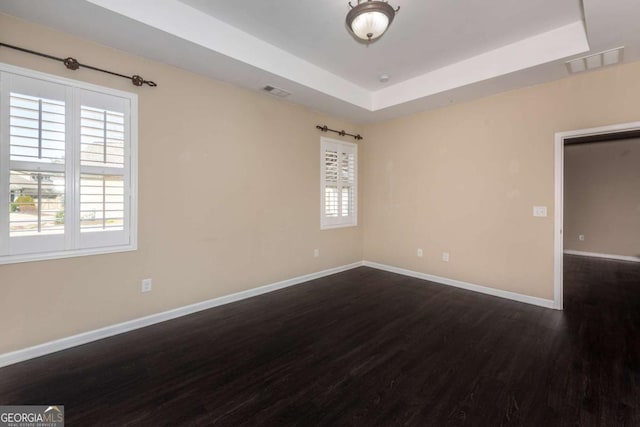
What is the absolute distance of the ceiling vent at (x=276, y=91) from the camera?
356cm

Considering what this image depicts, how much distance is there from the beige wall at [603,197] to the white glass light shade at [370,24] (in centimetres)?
656

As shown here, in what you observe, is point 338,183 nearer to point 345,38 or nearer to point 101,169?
point 345,38

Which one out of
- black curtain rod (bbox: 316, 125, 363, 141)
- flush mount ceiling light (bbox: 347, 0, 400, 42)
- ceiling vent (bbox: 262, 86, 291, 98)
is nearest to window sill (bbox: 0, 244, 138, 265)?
ceiling vent (bbox: 262, 86, 291, 98)

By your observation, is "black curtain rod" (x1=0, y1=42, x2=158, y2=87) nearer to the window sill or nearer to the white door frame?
the window sill

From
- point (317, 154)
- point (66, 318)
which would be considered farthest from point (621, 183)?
point (66, 318)

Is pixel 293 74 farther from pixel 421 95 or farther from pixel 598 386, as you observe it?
pixel 598 386

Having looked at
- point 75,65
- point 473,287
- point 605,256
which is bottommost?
point 473,287

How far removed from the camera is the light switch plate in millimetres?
3367

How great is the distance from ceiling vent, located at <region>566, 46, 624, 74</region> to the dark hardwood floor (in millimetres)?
2725

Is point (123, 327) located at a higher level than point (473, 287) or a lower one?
lower

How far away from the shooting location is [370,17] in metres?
2.14

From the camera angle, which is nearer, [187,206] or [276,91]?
[187,206]

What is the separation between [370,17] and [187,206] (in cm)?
260

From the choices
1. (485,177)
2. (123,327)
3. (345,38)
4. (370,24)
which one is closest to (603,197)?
(485,177)
